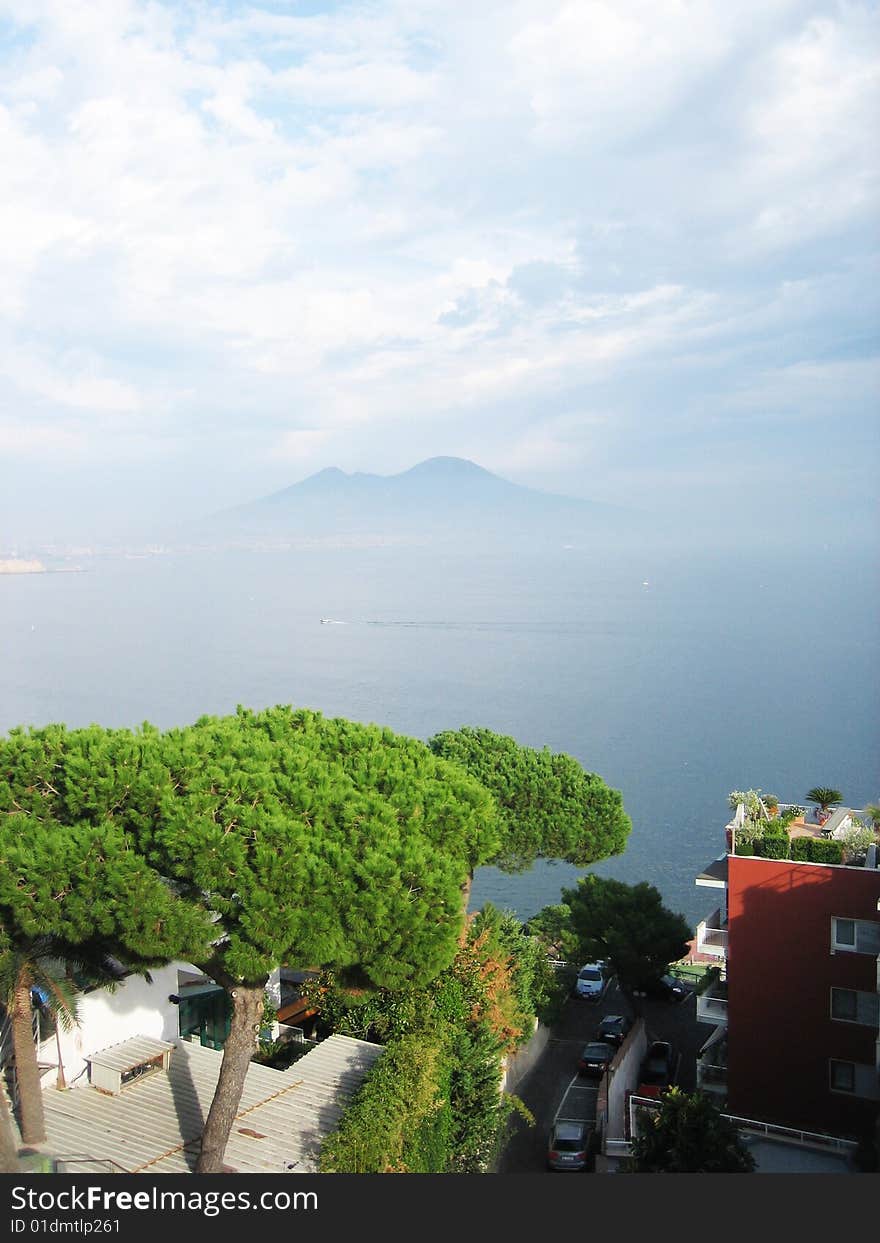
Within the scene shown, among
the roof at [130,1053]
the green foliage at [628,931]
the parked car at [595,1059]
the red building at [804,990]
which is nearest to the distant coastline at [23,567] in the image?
the green foliage at [628,931]

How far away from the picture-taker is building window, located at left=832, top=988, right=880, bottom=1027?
10898mm

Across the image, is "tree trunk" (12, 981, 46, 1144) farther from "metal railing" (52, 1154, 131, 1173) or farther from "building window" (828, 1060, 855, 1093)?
"building window" (828, 1060, 855, 1093)

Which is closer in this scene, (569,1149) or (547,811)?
(569,1149)

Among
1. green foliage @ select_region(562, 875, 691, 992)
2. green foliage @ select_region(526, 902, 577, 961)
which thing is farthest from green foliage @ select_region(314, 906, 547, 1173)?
Answer: green foliage @ select_region(526, 902, 577, 961)

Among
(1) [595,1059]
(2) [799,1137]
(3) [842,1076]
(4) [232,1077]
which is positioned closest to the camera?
(4) [232,1077]

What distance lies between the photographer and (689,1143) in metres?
8.18

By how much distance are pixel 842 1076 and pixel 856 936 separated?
174 centimetres

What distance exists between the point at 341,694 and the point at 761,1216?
59.2m

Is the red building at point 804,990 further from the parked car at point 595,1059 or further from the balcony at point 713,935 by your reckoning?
the parked car at point 595,1059

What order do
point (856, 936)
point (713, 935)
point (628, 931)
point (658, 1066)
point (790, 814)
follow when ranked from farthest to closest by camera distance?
point (628, 931) → point (658, 1066) → point (790, 814) → point (713, 935) → point (856, 936)

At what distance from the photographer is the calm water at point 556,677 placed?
45438 mm

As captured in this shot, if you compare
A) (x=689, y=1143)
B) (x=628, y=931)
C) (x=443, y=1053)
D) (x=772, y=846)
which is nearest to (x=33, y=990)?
(x=443, y=1053)

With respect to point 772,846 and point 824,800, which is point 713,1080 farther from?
point 824,800

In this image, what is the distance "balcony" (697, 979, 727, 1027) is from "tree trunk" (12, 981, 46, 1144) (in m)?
8.25
